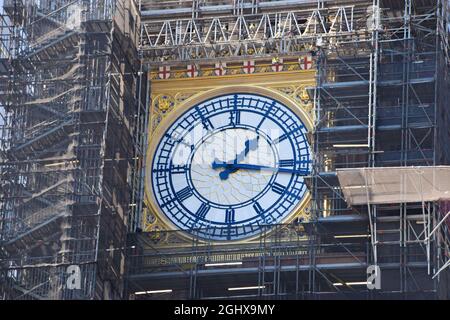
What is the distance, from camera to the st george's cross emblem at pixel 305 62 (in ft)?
133

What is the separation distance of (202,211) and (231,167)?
81 centimetres

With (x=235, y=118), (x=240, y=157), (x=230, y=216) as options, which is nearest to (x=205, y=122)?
(x=235, y=118)

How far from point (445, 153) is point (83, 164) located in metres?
5.31

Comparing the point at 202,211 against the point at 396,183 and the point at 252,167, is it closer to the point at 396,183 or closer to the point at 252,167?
the point at 252,167

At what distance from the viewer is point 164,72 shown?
4097cm

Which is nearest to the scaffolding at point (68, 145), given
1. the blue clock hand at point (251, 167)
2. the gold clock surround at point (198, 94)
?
the gold clock surround at point (198, 94)

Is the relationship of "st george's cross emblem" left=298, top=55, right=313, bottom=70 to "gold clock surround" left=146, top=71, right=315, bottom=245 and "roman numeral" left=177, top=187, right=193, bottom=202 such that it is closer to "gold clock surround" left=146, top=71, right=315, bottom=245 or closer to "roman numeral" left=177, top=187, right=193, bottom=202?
"gold clock surround" left=146, top=71, right=315, bottom=245

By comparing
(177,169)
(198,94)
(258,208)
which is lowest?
(258,208)

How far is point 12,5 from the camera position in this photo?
40688 millimetres

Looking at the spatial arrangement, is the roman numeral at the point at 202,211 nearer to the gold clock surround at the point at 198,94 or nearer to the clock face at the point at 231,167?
the clock face at the point at 231,167

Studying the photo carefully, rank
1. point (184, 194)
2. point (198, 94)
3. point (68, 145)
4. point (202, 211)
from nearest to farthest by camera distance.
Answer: point (68, 145) → point (202, 211) → point (184, 194) → point (198, 94)

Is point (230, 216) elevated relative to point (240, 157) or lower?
lower
